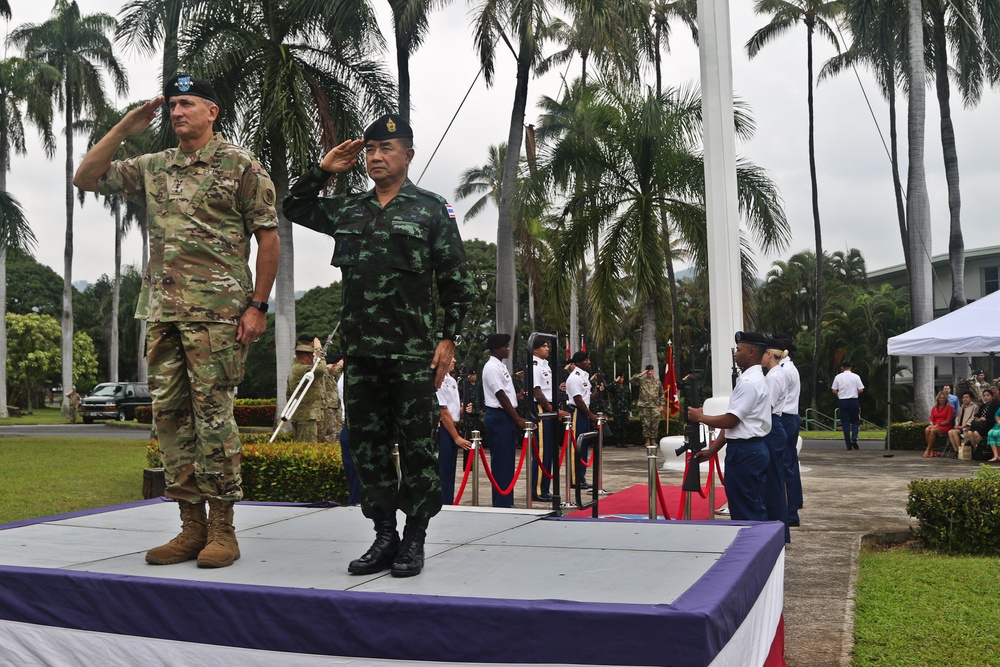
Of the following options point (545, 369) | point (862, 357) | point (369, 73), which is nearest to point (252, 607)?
point (545, 369)

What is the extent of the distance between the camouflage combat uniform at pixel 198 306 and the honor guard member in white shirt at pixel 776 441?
4867mm

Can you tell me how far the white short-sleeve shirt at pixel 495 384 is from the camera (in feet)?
32.4

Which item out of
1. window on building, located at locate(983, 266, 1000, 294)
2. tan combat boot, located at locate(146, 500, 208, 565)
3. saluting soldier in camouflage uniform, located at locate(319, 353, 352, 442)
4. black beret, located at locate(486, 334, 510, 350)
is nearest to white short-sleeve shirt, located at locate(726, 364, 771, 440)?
black beret, located at locate(486, 334, 510, 350)

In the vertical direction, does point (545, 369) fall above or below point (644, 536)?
above

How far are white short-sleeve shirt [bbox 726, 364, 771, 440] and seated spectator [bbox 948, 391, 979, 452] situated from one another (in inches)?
535

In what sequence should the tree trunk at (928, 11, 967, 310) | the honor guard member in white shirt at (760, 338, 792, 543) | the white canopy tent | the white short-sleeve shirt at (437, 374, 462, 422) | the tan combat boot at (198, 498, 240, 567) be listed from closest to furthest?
the tan combat boot at (198, 498, 240, 567)
the honor guard member in white shirt at (760, 338, 792, 543)
the white short-sleeve shirt at (437, 374, 462, 422)
the white canopy tent
the tree trunk at (928, 11, 967, 310)

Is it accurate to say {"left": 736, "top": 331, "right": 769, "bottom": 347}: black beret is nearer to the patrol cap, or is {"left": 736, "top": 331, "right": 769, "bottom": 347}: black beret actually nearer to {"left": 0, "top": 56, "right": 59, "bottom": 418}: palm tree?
the patrol cap

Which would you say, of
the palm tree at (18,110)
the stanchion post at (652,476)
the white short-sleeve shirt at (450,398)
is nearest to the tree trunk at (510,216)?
the white short-sleeve shirt at (450,398)

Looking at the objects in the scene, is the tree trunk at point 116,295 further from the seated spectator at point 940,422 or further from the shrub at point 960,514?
the shrub at point 960,514

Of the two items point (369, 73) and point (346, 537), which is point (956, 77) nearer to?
point (369, 73)

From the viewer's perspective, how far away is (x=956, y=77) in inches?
1276

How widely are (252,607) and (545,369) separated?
8.56 meters

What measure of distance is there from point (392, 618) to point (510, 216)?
18.4 m

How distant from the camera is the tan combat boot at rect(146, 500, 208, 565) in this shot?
13.3ft
